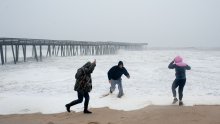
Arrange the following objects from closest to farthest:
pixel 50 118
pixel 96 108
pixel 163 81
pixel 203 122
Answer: pixel 203 122 < pixel 50 118 < pixel 96 108 < pixel 163 81

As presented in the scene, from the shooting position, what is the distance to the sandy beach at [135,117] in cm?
675

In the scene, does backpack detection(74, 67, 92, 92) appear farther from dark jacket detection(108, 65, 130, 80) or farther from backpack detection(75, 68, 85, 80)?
dark jacket detection(108, 65, 130, 80)

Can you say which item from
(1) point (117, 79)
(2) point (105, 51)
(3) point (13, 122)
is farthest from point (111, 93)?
(2) point (105, 51)

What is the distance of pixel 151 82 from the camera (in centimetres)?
1448

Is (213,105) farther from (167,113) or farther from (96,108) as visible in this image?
(96,108)

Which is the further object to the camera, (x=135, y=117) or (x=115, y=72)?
(x=115, y=72)

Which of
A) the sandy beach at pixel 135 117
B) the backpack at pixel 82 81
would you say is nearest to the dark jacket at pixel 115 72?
the sandy beach at pixel 135 117

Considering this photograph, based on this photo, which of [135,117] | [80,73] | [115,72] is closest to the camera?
[135,117]

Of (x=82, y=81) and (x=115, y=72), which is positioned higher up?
(x=82, y=81)

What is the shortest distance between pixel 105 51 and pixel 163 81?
46.4 metres

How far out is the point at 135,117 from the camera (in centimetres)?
721

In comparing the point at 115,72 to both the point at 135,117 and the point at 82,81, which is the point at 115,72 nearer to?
the point at 82,81

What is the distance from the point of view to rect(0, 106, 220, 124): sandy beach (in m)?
6.75

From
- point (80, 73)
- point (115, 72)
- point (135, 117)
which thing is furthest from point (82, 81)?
point (115, 72)
